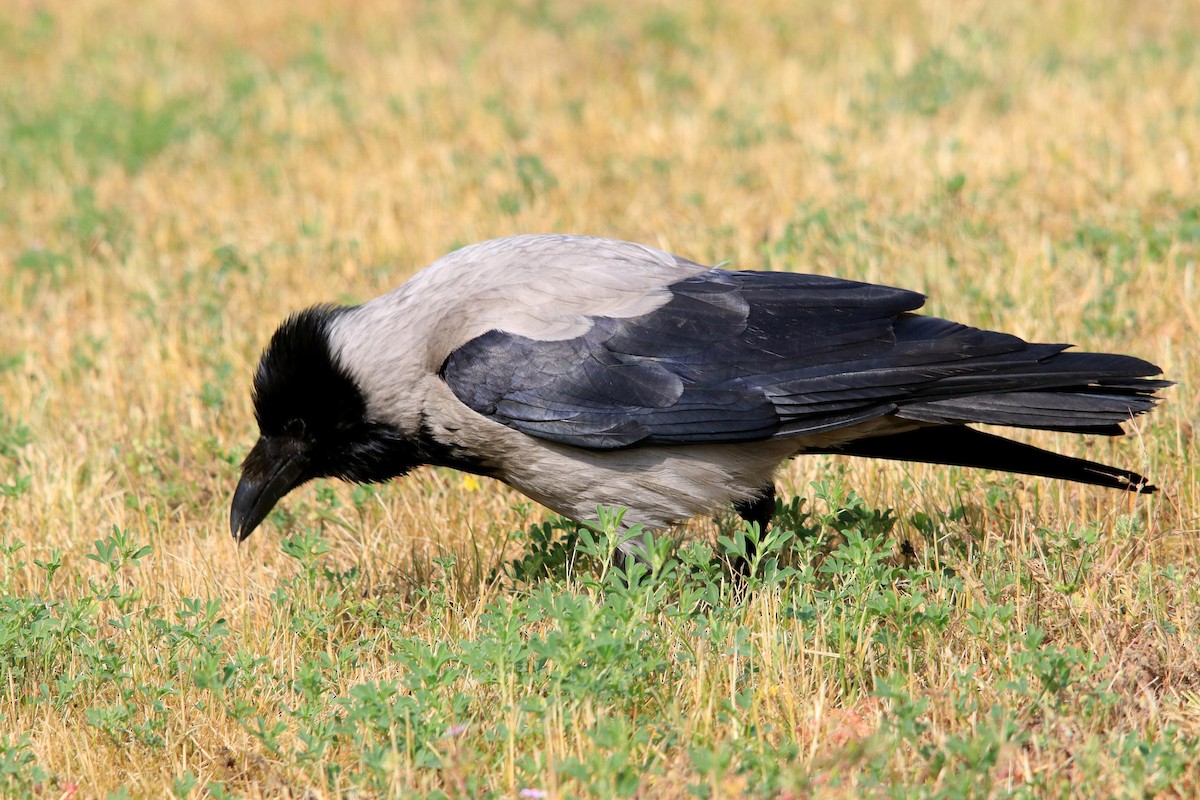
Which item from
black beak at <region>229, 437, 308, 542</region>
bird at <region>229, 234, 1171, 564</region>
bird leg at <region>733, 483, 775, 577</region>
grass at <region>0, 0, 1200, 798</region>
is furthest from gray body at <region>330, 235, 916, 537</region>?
black beak at <region>229, 437, 308, 542</region>

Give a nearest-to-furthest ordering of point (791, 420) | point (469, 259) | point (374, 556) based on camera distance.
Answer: point (791, 420)
point (469, 259)
point (374, 556)

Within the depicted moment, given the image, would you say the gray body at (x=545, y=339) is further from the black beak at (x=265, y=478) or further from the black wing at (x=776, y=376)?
the black beak at (x=265, y=478)

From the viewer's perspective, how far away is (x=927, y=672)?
4016 millimetres

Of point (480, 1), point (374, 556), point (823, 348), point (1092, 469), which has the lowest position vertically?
point (374, 556)

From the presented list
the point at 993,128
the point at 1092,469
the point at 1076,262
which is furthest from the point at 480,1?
the point at 1092,469

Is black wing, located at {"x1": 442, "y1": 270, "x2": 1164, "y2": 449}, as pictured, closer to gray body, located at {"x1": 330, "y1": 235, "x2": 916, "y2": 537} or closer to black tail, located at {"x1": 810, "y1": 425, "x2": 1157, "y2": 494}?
gray body, located at {"x1": 330, "y1": 235, "x2": 916, "y2": 537}

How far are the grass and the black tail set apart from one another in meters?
0.17

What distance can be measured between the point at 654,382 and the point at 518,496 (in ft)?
4.91

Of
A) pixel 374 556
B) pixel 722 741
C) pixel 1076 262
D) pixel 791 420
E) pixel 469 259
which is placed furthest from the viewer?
pixel 1076 262

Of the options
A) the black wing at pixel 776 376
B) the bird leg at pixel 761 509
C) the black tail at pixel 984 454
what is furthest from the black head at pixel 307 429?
the black tail at pixel 984 454

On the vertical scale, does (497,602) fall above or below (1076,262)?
below

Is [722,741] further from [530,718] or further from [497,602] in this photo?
[497,602]

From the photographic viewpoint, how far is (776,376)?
14.8 feet

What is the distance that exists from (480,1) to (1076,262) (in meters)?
7.31
